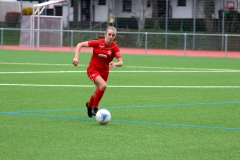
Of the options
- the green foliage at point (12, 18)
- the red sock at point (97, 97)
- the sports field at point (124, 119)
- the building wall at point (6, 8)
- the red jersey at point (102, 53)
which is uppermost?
the building wall at point (6, 8)

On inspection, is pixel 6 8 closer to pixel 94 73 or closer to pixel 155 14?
pixel 155 14

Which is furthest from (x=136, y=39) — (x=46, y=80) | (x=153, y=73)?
(x=46, y=80)

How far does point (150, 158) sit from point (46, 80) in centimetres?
1132

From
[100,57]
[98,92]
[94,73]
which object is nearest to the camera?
[98,92]

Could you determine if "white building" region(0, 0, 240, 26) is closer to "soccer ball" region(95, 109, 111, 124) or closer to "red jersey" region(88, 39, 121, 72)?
"red jersey" region(88, 39, 121, 72)

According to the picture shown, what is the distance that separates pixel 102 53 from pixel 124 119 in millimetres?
1312

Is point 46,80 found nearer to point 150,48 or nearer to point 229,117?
point 229,117

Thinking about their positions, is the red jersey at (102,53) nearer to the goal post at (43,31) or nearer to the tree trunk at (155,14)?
the goal post at (43,31)

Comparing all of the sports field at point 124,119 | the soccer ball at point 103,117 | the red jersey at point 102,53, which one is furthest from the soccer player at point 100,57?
the soccer ball at point 103,117

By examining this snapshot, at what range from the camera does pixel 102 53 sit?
451 inches

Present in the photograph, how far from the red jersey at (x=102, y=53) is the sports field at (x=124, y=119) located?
935 mm

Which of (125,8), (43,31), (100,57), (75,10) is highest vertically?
(125,8)

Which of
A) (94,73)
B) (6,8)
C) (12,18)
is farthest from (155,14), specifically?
(94,73)

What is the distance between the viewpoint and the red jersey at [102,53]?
37.5 feet
